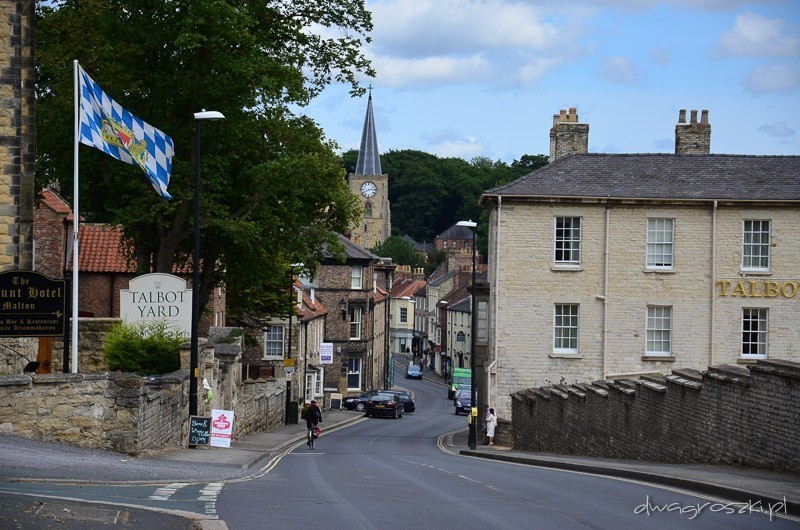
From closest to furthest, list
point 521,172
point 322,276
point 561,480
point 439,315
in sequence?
point 561,480, point 322,276, point 439,315, point 521,172

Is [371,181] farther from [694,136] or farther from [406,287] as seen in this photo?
[694,136]

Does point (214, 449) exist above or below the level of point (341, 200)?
Answer: below

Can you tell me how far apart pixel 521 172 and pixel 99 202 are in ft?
405

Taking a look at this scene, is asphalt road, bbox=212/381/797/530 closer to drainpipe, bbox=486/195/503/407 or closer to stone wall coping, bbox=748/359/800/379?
stone wall coping, bbox=748/359/800/379

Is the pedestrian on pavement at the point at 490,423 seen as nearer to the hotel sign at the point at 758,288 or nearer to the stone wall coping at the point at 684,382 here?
the hotel sign at the point at 758,288

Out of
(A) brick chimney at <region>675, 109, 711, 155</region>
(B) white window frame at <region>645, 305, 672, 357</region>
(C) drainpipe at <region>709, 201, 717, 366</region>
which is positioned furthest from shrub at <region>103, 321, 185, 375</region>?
(A) brick chimney at <region>675, 109, 711, 155</region>

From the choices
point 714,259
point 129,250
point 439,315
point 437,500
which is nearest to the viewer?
point 437,500

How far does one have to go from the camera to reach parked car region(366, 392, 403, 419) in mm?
62812

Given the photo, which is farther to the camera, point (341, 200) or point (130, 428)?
point (341, 200)

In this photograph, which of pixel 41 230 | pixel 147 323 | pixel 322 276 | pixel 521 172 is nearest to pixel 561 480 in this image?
pixel 147 323

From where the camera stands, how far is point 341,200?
34.2m

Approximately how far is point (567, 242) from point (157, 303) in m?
18.1

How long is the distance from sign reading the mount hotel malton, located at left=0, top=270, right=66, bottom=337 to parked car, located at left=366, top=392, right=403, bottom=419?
4253 cm

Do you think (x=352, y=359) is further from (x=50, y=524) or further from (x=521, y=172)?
(x=521, y=172)
